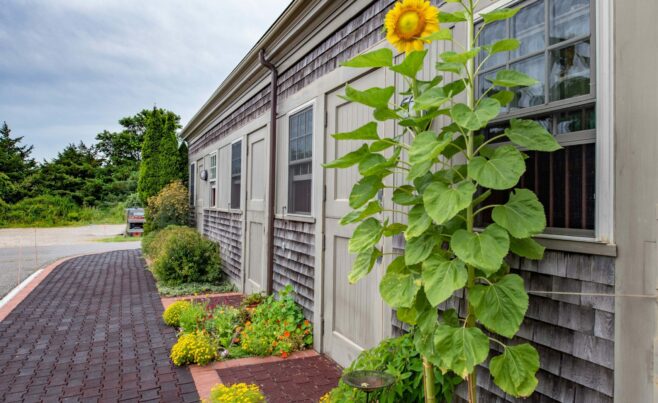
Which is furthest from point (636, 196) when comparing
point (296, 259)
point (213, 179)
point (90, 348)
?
point (213, 179)

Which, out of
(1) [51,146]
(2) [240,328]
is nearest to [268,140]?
(2) [240,328]

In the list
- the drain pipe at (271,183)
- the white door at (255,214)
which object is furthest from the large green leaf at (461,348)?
the white door at (255,214)

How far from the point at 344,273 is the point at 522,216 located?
2526mm

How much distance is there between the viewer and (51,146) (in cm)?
3419

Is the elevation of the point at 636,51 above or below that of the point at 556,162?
above

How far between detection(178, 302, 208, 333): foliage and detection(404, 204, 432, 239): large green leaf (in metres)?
3.84

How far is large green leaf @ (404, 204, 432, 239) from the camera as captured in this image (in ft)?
5.89

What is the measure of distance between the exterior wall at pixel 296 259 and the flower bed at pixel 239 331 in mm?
156

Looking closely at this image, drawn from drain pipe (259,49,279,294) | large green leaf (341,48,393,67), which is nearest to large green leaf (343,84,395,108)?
large green leaf (341,48,393,67)

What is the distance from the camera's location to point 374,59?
201 centimetres

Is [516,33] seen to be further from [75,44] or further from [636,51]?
[75,44]

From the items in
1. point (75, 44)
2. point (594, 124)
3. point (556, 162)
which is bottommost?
point (556, 162)

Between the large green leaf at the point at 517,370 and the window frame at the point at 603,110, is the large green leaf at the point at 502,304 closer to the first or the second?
the large green leaf at the point at 517,370

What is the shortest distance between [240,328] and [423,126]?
145 inches
